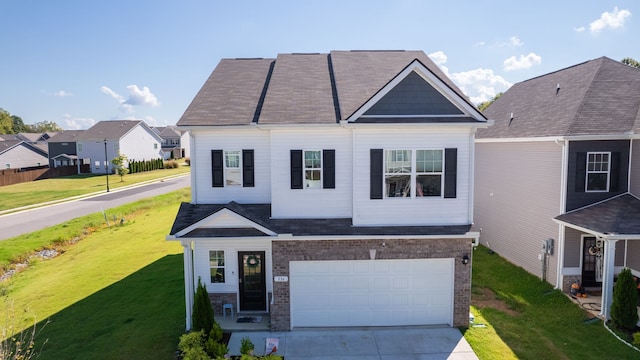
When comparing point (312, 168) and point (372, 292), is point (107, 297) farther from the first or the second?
point (372, 292)

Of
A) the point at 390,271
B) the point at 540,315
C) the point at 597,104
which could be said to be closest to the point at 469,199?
the point at 390,271

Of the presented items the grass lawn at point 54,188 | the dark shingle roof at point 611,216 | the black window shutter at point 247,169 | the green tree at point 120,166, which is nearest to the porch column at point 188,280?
the black window shutter at point 247,169

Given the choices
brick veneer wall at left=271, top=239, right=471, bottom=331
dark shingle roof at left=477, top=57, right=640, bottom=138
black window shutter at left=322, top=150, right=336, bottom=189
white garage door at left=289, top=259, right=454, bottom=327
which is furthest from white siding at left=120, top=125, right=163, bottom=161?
white garage door at left=289, top=259, right=454, bottom=327

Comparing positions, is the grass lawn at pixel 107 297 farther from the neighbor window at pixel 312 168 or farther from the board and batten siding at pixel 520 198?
the board and batten siding at pixel 520 198

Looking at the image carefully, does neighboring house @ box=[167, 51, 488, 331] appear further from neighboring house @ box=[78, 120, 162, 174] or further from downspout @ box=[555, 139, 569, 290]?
neighboring house @ box=[78, 120, 162, 174]

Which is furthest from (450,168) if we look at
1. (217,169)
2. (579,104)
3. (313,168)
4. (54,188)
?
(54,188)

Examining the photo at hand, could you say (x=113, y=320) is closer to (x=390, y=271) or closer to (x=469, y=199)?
(x=390, y=271)

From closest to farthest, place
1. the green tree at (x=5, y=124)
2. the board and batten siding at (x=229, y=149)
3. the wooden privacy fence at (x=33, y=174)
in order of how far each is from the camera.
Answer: the board and batten siding at (x=229, y=149) → the wooden privacy fence at (x=33, y=174) → the green tree at (x=5, y=124)
